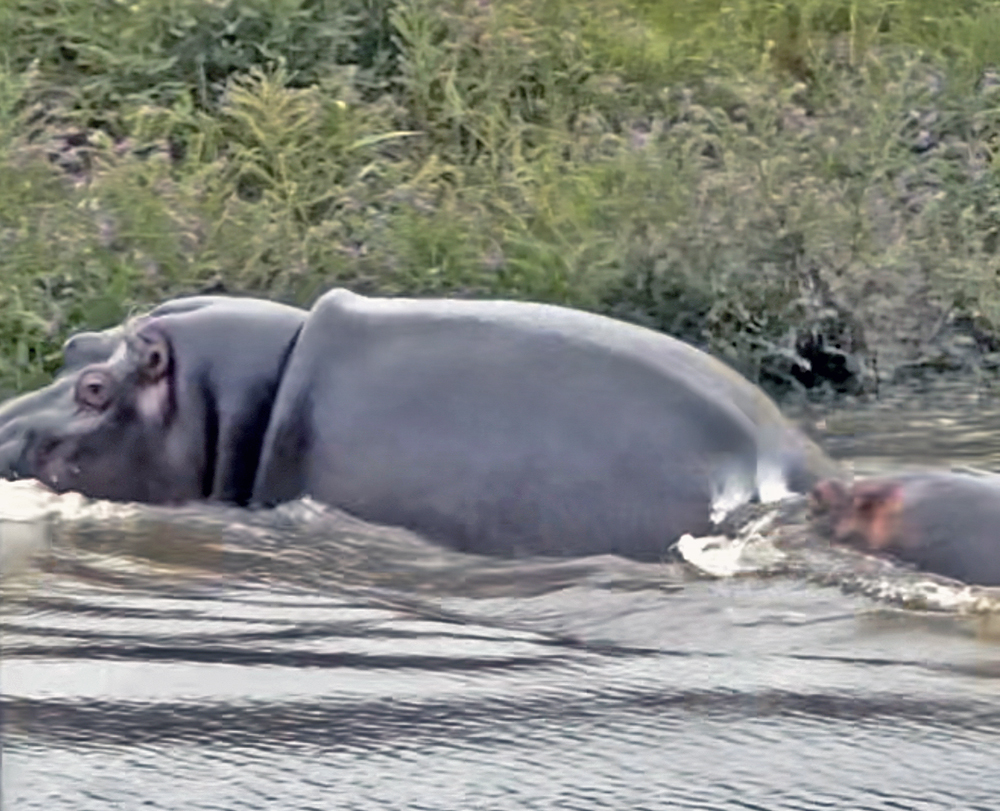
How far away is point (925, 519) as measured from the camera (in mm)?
3188

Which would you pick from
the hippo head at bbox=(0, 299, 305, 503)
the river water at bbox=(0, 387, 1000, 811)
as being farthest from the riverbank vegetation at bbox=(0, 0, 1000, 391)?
the river water at bbox=(0, 387, 1000, 811)

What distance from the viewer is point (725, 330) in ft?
19.9

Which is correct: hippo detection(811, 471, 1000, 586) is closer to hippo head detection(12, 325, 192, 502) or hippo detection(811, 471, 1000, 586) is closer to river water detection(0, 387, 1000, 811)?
river water detection(0, 387, 1000, 811)

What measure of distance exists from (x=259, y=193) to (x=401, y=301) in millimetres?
3373

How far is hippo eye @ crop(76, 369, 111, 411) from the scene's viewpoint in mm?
3664

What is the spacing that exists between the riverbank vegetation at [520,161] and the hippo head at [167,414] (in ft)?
6.22

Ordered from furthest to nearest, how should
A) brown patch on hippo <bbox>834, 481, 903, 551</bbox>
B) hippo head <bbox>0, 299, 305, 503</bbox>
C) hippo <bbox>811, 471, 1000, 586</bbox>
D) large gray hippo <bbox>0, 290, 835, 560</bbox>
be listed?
hippo head <bbox>0, 299, 305, 503</bbox> < large gray hippo <bbox>0, 290, 835, 560</bbox> < brown patch on hippo <bbox>834, 481, 903, 551</bbox> < hippo <bbox>811, 471, 1000, 586</bbox>

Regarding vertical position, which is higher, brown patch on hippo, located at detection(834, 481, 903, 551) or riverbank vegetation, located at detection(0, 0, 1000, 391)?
riverbank vegetation, located at detection(0, 0, 1000, 391)

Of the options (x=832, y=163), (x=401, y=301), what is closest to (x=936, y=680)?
(x=401, y=301)

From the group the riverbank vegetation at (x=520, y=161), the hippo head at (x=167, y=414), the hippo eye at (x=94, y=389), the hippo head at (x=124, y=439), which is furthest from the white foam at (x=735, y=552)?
the riverbank vegetation at (x=520, y=161)

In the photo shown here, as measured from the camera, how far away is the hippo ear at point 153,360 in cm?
364

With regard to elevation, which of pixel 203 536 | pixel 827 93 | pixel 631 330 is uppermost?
pixel 827 93

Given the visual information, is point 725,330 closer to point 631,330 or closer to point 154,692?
point 631,330

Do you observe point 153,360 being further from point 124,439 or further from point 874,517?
point 874,517
